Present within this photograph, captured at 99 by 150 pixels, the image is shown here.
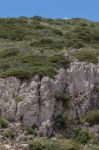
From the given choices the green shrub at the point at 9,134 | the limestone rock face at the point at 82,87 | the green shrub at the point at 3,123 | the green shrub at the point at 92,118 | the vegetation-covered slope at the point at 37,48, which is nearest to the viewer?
the green shrub at the point at 9,134

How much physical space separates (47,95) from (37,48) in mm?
7859

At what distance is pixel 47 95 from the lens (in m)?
23.2

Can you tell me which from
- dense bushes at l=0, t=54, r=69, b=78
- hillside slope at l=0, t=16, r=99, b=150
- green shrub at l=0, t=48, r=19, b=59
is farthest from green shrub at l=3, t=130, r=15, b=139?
green shrub at l=0, t=48, r=19, b=59

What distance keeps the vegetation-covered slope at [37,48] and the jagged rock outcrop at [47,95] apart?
0.65 m

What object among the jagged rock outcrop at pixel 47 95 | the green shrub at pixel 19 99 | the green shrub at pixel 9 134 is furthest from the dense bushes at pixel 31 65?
the green shrub at pixel 9 134

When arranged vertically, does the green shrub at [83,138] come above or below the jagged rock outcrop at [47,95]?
below

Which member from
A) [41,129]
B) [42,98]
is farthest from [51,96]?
[41,129]

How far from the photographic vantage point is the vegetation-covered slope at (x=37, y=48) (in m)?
25.4

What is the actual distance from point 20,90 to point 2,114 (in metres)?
1.99

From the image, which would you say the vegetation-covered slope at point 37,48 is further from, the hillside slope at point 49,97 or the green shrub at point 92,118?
the green shrub at point 92,118

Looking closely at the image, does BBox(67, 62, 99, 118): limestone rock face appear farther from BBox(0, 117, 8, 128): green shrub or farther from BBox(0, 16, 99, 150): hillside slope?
BBox(0, 117, 8, 128): green shrub

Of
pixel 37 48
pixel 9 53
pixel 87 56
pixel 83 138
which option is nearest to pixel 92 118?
pixel 83 138

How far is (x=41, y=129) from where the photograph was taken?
2175 cm

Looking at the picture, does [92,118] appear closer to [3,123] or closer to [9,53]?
[3,123]
